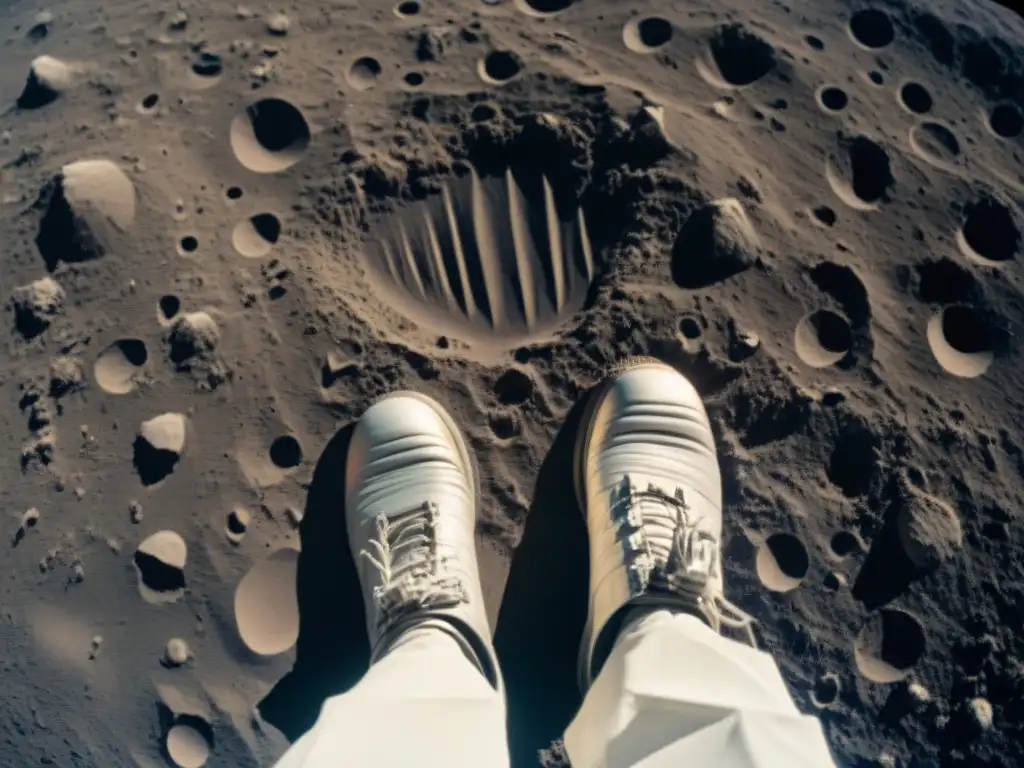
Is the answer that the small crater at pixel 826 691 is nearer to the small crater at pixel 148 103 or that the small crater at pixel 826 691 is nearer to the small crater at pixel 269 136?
the small crater at pixel 269 136

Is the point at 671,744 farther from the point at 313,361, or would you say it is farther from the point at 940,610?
the point at 313,361

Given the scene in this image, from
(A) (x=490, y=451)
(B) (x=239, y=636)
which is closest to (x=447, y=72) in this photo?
(A) (x=490, y=451)

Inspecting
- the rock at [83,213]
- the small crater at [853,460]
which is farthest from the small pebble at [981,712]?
the rock at [83,213]

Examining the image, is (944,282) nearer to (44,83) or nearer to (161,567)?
(161,567)

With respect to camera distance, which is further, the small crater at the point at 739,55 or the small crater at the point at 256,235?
the small crater at the point at 739,55

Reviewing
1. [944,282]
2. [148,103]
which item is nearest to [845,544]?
[944,282]

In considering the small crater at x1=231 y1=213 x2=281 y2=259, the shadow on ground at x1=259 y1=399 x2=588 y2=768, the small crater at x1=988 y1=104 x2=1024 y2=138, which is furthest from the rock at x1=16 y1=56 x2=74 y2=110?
the small crater at x1=988 y1=104 x2=1024 y2=138
